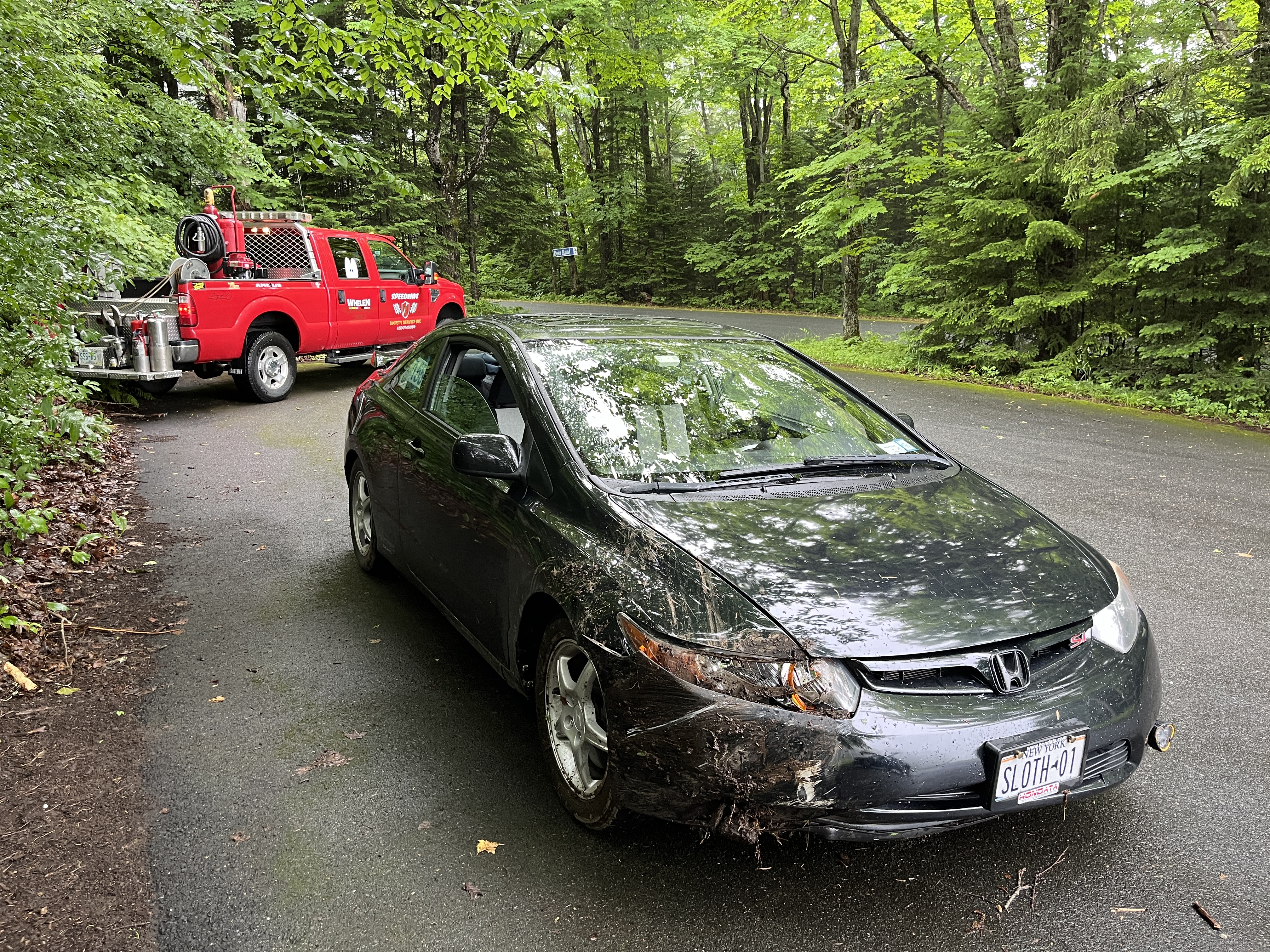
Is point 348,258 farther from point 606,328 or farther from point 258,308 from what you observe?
point 606,328

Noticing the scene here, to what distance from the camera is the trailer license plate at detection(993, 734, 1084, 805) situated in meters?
2.28

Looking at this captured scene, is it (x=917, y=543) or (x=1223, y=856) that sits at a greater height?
(x=917, y=543)

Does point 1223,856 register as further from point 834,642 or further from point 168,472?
point 168,472

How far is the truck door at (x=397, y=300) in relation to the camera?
12758 millimetres

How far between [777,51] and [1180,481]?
1747 centimetres

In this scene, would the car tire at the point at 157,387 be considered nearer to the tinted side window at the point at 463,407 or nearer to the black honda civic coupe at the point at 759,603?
the tinted side window at the point at 463,407

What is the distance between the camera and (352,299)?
1217cm

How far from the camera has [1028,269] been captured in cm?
1277

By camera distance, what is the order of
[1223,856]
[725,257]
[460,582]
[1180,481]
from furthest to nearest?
[725,257]
[1180,481]
[460,582]
[1223,856]

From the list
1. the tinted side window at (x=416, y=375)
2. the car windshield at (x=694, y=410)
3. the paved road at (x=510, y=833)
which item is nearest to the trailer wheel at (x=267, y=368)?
the paved road at (x=510, y=833)

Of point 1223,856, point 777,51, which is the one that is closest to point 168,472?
point 1223,856

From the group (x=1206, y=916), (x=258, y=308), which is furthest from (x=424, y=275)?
(x=1206, y=916)

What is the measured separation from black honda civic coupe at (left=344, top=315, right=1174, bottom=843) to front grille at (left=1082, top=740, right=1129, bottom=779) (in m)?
0.01

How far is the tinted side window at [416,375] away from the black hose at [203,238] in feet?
22.9
